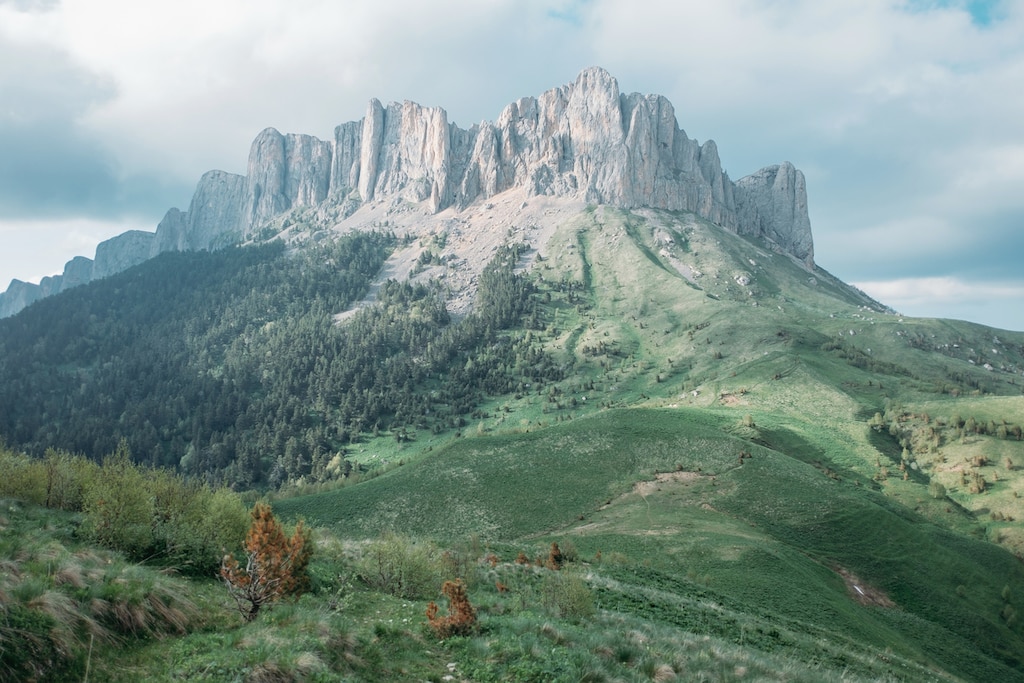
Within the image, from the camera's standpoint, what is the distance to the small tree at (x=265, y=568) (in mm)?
16094

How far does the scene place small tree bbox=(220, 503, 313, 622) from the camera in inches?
634

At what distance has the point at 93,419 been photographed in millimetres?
170125

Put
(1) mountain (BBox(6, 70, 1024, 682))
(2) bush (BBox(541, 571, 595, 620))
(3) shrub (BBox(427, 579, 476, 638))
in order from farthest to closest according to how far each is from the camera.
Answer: (2) bush (BBox(541, 571, 595, 620)) → (3) shrub (BBox(427, 579, 476, 638)) → (1) mountain (BBox(6, 70, 1024, 682))

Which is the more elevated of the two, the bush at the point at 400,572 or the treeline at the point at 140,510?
the treeline at the point at 140,510

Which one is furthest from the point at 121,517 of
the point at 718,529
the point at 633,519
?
the point at 718,529

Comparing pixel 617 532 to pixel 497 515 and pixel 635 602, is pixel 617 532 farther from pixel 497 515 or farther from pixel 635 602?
pixel 635 602

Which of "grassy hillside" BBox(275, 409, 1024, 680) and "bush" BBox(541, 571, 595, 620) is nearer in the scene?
"bush" BBox(541, 571, 595, 620)

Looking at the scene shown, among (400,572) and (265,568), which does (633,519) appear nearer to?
(400,572)

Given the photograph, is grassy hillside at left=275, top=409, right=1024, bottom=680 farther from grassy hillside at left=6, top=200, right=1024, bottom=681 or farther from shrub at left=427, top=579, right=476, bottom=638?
shrub at left=427, top=579, right=476, bottom=638

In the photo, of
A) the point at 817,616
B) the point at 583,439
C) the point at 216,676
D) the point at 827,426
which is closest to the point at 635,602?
the point at 817,616

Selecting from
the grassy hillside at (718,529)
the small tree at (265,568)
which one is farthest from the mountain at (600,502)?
the small tree at (265,568)

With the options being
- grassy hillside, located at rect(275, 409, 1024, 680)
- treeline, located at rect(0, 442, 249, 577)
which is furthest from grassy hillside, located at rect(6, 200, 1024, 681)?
treeline, located at rect(0, 442, 249, 577)

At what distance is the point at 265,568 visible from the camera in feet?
57.1

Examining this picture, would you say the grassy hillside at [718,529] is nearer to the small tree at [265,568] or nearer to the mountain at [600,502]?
the mountain at [600,502]
